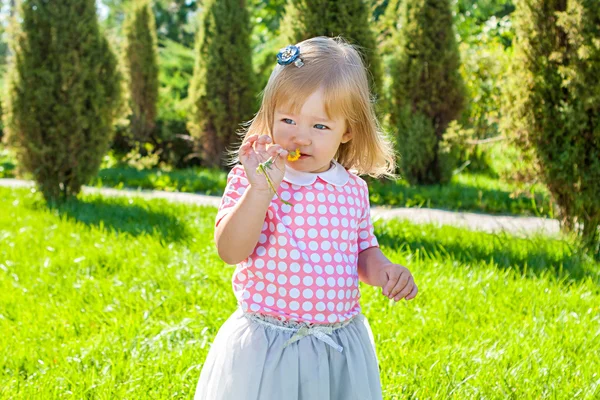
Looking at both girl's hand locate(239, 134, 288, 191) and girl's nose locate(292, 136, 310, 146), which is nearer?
girl's hand locate(239, 134, 288, 191)

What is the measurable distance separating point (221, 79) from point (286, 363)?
30.1ft

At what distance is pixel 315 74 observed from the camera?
5.42 feet

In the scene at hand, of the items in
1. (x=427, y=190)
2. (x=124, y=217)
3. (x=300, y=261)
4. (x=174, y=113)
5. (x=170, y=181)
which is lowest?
(x=170, y=181)

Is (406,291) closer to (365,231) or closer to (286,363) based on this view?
(365,231)

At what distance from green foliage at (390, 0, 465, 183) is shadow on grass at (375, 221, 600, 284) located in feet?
10.8

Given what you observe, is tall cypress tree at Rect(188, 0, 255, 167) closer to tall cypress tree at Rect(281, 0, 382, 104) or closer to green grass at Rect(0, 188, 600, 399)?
tall cypress tree at Rect(281, 0, 382, 104)

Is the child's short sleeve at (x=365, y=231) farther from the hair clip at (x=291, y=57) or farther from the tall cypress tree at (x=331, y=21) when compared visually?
the tall cypress tree at (x=331, y=21)

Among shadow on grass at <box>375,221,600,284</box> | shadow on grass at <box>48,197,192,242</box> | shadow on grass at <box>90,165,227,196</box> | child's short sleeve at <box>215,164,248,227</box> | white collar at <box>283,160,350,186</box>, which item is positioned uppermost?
white collar at <box>283,160,350,186</box>

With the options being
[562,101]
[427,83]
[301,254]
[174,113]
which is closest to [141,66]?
[174,113]

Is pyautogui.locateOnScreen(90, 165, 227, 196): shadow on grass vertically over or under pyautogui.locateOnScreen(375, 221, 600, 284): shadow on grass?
under

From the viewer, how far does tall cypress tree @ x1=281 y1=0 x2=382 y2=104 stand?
299 inches

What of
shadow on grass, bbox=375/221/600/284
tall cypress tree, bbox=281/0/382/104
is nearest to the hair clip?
shadow on grass, bbox=375/221/600/284

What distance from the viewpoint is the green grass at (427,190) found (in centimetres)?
671

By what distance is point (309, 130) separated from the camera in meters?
1.66
